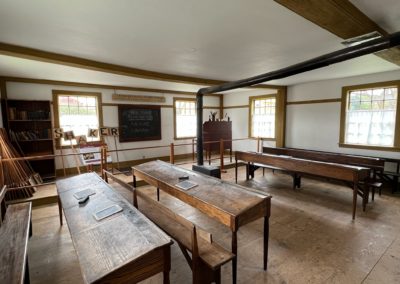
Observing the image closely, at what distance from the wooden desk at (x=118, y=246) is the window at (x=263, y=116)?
19.4 ft

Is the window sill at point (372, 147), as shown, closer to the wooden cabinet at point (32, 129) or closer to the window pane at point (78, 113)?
the window pane at point (78, 113)

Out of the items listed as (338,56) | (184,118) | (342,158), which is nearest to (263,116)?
(184,118)

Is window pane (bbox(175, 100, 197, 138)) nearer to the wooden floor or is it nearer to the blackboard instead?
the blackboard

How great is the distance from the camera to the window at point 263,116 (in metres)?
6.80

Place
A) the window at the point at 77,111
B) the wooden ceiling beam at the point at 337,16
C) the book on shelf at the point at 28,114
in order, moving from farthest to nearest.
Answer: the window at the point at 77,111, the book on shelf at the point at 28,114, the wooden ceiling beam at the point at 337,16

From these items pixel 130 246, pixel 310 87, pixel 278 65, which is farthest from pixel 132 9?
pixel 310 87

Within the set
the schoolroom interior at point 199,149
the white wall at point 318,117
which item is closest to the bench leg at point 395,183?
the schoolroom interior at point 199,149

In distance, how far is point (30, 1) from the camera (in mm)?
1715

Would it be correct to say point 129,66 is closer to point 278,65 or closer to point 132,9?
point 132,9

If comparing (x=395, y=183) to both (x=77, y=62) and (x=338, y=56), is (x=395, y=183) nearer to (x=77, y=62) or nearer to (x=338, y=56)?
(x=338, y=56)

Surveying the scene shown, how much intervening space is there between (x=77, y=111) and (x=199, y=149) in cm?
351

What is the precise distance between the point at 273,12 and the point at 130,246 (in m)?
→ 2.28

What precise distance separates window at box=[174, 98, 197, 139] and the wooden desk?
5619 mm

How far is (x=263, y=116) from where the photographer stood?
7.05 m
